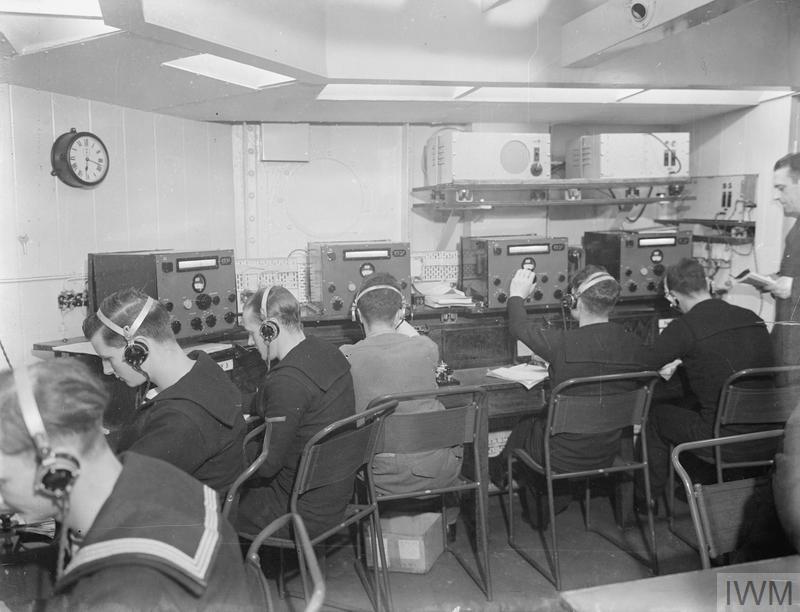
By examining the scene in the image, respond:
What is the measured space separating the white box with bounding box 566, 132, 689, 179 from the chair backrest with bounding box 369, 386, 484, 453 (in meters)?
2.28

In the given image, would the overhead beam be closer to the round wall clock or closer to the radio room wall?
the radio room wall

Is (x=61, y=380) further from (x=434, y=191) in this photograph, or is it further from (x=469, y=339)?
(x=434, y=191)

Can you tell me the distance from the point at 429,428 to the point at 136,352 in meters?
0.98

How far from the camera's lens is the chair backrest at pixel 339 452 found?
196 centimetres

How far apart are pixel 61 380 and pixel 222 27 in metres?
1.67

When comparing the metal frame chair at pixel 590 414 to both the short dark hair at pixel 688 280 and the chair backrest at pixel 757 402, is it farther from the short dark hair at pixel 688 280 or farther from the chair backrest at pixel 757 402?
the short dark hair at pixel 688 280

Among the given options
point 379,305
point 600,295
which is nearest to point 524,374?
point 600,295

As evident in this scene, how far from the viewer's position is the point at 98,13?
212 centimetres

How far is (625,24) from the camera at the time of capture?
2.84 metres

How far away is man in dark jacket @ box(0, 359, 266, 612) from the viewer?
923 mm

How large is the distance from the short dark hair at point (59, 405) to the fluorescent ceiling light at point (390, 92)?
2.57 metres

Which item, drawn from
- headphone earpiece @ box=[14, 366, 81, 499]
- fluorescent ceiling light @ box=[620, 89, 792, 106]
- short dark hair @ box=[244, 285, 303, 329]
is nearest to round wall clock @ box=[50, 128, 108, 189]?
short dark hair @ box=[244, 285, 303, 329]

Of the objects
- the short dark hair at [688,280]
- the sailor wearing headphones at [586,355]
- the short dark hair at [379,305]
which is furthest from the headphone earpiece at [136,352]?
the short dark hair at [688,280]

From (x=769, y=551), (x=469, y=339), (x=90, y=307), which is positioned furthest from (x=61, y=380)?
(x=469, y=339)
